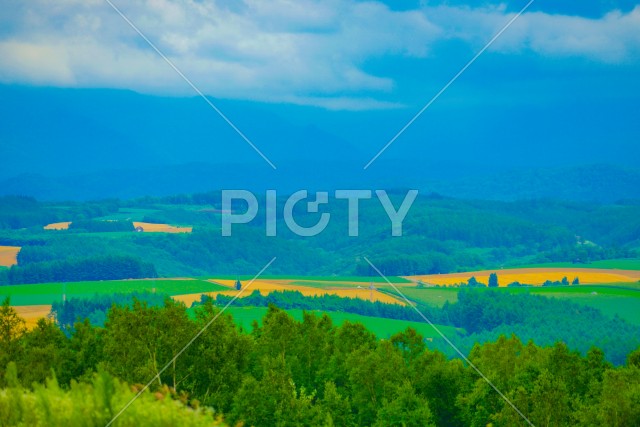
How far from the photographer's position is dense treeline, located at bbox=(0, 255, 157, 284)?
148 metres

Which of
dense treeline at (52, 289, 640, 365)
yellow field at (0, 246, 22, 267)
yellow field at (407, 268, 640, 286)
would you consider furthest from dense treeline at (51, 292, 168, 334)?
yellow field at (407, 268, 640, 286)

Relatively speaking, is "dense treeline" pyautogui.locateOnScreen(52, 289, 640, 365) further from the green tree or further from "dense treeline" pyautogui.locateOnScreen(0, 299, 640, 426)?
the green tree

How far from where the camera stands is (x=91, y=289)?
133125mm

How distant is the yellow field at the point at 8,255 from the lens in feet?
521

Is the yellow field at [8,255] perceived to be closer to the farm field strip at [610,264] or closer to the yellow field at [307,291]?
the yellow field at [307,291]

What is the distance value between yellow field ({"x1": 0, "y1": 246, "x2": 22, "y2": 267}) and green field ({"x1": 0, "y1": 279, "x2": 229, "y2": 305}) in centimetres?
2282

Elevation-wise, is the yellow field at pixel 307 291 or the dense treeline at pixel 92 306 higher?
the yellow field at pixel 307 291

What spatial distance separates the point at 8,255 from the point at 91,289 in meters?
41.9

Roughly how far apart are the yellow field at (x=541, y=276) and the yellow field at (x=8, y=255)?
67144 millimetres

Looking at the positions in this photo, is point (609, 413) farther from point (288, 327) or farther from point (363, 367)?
point (288, 327)

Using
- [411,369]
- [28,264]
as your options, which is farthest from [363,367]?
[28,264]

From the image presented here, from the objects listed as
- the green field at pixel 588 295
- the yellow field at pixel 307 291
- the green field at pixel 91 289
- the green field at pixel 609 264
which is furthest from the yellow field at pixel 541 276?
the green field at pixel 91 289

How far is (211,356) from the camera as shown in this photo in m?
36.5

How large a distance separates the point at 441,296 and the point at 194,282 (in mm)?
37100
